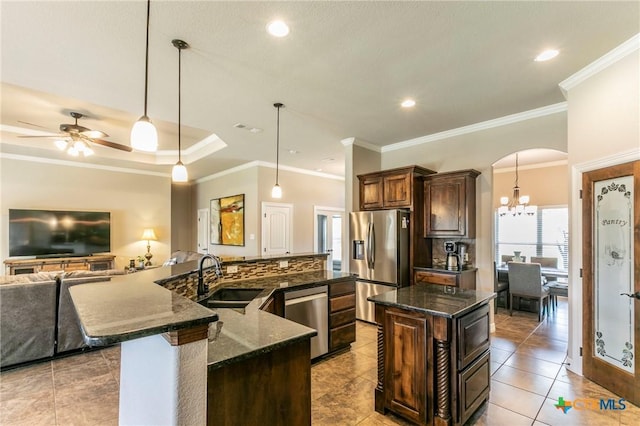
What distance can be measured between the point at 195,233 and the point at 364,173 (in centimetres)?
638

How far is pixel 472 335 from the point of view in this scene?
2.19m

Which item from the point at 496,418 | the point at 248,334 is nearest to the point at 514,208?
the point at 496,418

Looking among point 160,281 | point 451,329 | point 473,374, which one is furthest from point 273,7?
point 473,374

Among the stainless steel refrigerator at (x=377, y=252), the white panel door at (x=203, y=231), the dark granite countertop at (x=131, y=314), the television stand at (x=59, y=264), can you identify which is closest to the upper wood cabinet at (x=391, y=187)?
the stainless steel refrigerator at (x=377, y=252)

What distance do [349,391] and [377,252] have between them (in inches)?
89.0

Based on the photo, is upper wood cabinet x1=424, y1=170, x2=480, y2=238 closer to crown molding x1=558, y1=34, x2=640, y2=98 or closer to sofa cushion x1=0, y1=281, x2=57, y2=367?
crown molding x1=558, y1=34, x2=640, y2=98

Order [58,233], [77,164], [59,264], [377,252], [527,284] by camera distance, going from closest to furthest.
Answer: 1. [377,252]
2. [527,284]
3. [59,264]
4. [58,233]
5. [77,164]

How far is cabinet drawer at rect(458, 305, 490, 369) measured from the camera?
81.0 inches

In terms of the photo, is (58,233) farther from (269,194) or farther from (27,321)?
(269,194)

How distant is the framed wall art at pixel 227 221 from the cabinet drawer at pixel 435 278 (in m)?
4.31

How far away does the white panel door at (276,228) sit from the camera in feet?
22.5

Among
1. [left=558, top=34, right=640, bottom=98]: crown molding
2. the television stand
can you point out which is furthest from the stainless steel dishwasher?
the television stand

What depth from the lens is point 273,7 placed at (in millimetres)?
2053

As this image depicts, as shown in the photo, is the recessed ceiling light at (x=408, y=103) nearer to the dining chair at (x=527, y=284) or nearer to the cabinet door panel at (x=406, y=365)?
the cabinet door panel at (x=406, y=365)
